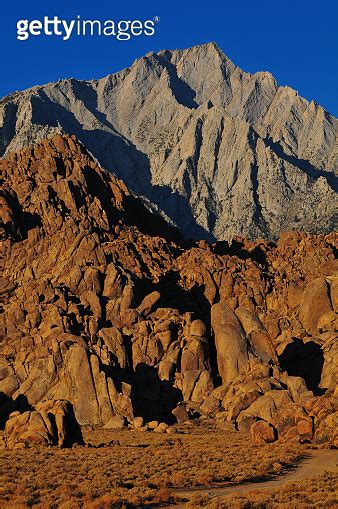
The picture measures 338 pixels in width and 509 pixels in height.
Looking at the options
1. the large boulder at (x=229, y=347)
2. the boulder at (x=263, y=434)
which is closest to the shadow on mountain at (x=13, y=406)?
the large boulder at (x=229, y=347)

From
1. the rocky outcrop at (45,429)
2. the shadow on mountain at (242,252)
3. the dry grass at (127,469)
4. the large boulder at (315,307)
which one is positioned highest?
the shadow on mountain at (242,252)

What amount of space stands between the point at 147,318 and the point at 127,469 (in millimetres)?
64911

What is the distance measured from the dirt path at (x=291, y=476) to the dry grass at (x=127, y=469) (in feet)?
3.35

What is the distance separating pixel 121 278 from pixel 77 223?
92.5 feet

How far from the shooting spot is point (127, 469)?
5209 centimetres

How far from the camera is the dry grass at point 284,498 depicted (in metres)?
38.8

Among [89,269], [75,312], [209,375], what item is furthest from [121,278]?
[209,375]

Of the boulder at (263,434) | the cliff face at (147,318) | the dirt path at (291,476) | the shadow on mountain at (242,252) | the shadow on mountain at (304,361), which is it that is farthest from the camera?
the shadow on mountain at (242,252)

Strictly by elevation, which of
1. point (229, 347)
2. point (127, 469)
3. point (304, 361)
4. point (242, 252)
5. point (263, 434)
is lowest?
point (127, 469)

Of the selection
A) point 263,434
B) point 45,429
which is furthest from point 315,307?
point 45,429

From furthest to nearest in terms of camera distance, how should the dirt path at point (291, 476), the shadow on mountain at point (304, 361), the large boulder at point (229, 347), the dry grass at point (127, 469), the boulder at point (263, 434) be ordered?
the large boulder at point (229, 347) → the shadow on mountain at point (304, 361) → the boulder at point (263, 434) → the dirt path at point (291, 476) → the dry grass at point (127, 469)

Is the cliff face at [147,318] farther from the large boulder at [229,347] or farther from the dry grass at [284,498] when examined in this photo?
the dry grass at [284,498]

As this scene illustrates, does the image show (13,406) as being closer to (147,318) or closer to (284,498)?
(147,318)

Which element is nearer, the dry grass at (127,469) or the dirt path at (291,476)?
the dry grass at (127,469)
